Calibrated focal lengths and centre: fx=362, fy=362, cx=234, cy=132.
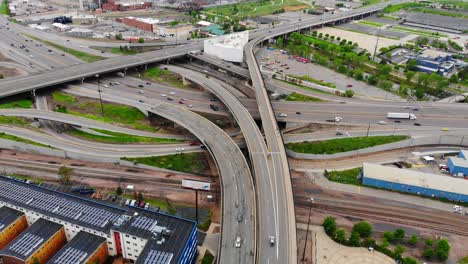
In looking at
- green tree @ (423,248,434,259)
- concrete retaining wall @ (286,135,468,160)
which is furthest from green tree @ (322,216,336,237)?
concrete retaining wall @ (286,135,468,160)

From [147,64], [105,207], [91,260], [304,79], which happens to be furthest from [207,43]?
[91,260]

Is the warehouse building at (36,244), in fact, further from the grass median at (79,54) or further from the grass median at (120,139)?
the grass median at (79,54)

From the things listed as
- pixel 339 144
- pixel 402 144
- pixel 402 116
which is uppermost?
pixel 402 116

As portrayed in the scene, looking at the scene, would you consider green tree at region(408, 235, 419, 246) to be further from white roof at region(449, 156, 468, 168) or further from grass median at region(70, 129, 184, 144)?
grass median at region(70, 129, 184, 144)

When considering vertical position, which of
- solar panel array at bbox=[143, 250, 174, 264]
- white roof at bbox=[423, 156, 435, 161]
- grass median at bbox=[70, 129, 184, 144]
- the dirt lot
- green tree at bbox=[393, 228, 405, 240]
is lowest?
green tree at bbox=[393, 228, 405, 240]

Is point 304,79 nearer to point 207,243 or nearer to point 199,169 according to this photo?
point 199,169

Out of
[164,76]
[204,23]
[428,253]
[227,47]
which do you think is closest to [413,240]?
[428,253]

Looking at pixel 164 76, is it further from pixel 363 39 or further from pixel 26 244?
pixel 363 39

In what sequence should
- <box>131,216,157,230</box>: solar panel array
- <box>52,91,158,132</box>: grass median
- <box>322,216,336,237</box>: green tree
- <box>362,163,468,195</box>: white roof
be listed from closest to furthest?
1. <box>131,216,157,230</box>: solar panel array
2. <box>322,216,336,237</box>: green tree
3. <box>362,163,468,195</box>: white roof
4. <box>52,91,158,132</box>: grass median
